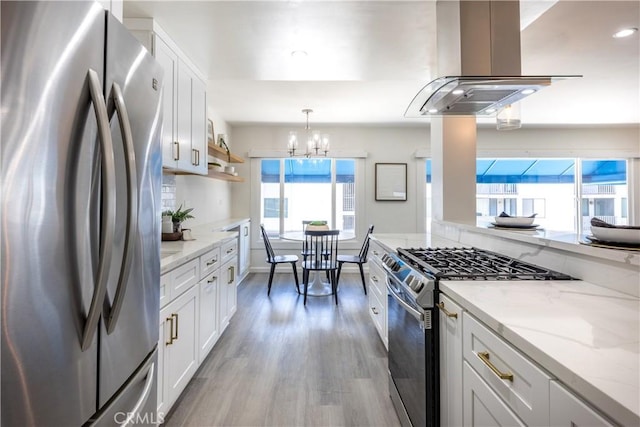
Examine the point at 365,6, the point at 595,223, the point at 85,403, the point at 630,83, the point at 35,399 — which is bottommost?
the point at 85,403

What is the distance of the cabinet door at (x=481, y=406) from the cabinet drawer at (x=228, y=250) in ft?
6.48

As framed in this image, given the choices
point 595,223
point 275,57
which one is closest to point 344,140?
point 275,57

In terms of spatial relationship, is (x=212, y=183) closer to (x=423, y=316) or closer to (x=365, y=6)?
(x=365, y=6)

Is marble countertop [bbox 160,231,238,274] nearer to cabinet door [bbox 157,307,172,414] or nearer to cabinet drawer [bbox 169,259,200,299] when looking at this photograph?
cabinet drawer [bbox 169,259,200,299]

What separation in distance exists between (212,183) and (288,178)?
1.43 m

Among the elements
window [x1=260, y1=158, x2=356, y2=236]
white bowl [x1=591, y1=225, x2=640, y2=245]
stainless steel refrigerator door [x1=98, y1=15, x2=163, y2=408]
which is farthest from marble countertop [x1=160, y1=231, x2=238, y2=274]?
window [x1=260, y1=158, x2=356, y2=236]

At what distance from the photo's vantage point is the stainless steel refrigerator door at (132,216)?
34.1 inches

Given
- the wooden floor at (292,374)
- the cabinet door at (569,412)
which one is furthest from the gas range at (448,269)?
the wooden floor at (292,374)

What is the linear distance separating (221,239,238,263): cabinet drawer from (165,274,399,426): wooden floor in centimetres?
73

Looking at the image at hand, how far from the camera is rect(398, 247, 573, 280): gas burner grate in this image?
1.23 meters

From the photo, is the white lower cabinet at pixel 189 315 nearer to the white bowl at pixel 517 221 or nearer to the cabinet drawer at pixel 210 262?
the cabinet drawer at pixel 210 262

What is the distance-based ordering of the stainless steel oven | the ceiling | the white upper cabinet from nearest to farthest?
the stainless steel oven
the ceiling
the white upper cabinet

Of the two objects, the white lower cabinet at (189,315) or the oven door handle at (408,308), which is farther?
the white lower cabinet at (189,315)

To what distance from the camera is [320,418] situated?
169 cm
